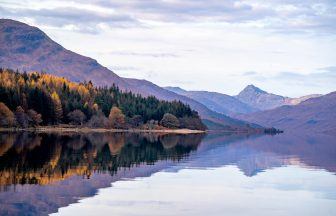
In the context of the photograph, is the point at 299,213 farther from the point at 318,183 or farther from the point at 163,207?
the point at 318,183

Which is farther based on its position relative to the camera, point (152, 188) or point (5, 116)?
point (5, 116)

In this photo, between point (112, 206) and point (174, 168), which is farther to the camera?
point (174, 168)

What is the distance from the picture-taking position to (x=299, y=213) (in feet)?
145

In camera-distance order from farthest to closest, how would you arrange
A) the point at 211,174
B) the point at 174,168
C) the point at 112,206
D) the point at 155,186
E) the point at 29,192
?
Answer: the point at 174,168, the point at 211,174, the point at 155,186, the point at 29,192, the point at 112,206

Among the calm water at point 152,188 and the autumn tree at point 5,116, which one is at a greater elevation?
the autumn tree at point 5,116

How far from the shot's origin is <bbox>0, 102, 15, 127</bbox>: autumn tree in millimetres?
191875

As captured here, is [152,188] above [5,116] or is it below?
below

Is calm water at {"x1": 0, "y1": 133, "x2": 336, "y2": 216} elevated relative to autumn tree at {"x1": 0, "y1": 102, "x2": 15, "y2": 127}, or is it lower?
lower

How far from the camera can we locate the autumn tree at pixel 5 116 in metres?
192

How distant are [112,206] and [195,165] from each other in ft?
135

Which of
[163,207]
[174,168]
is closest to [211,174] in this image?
[174,168]

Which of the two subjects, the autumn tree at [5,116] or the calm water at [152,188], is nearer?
the calm water at [152,188]

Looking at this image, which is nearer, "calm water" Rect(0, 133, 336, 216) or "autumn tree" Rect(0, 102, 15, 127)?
"calm water" Rect(0, 133, 336, 216)

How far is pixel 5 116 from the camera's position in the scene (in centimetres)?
19350
